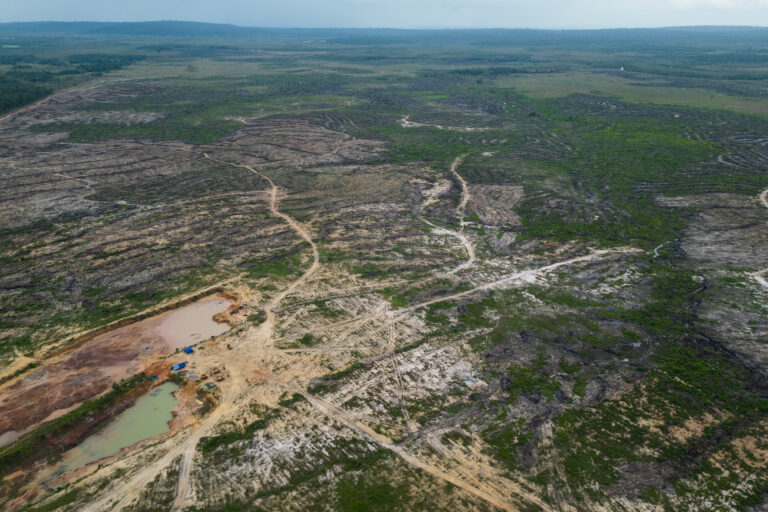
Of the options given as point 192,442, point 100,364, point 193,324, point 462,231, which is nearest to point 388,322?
point 193,324

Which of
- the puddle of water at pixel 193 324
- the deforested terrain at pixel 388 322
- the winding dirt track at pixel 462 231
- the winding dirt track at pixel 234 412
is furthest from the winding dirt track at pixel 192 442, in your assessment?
the winding dirt track at pixel 462 231

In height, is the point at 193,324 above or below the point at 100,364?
above

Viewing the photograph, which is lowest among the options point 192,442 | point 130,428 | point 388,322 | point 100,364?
point 130,428

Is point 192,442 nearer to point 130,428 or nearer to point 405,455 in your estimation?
point 130,428

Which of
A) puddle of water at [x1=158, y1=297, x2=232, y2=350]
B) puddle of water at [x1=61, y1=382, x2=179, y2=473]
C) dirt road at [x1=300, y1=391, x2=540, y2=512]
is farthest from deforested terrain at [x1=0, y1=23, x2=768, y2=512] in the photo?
puddle of water at [x1=61, y1=382, x2=179, y2=473]

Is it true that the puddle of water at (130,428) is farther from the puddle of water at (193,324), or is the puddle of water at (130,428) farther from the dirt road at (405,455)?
the dirt road at (405,455)

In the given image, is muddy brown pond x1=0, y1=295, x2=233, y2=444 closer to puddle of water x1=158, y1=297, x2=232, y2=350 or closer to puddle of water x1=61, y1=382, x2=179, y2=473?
puddle of water x1=158, y1=297, x2=232, y2=350

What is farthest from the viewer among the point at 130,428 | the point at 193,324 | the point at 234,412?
the point at 193,324
